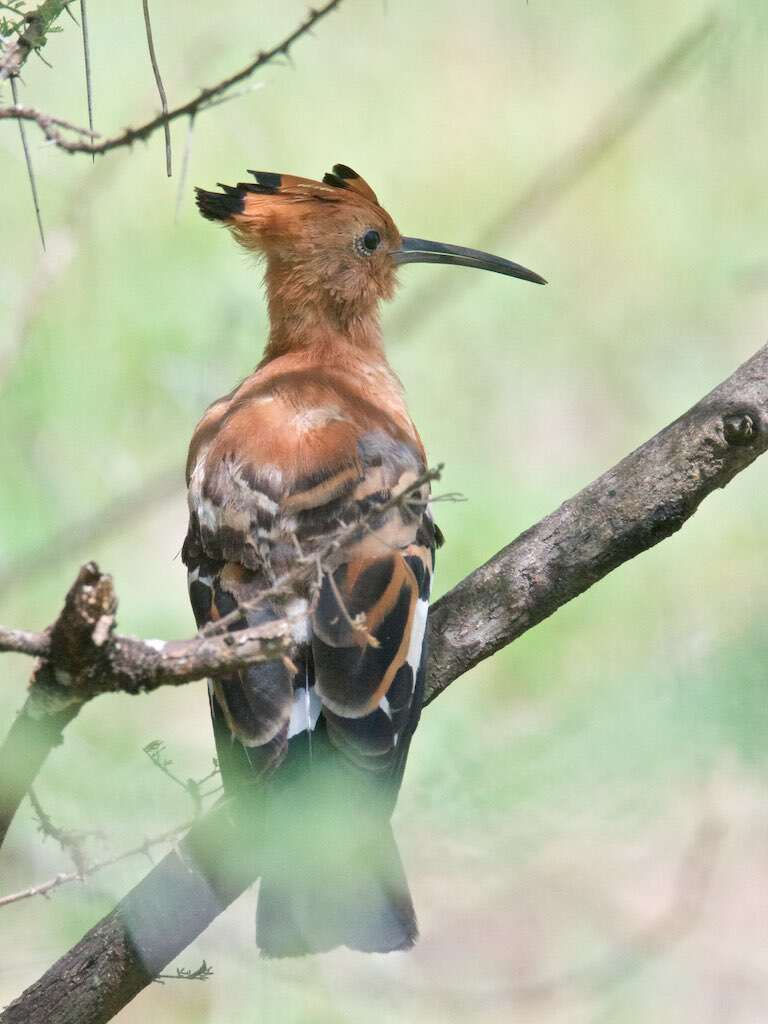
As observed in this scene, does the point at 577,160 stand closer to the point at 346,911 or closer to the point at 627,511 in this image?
the point at 627,511

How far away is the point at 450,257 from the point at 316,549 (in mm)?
1669

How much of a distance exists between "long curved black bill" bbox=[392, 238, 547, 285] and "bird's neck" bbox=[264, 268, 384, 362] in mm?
206

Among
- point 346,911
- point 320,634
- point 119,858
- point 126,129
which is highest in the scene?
point 126,129

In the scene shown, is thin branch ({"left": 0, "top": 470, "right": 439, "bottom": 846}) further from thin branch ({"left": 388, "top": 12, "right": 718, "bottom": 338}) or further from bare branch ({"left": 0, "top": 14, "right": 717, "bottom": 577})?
thin branch ({"left": 388, "top": 12, "right": 718, "bottom": 338})

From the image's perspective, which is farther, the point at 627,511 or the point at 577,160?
the point at 577,160

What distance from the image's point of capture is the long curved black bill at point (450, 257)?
3709 millimetres

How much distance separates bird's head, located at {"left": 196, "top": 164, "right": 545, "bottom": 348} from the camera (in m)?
3.52

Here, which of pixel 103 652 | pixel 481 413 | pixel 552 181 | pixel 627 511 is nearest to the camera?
pixel 103 652

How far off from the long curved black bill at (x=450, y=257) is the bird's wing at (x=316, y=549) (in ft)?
2.00

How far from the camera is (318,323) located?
353 centimetres

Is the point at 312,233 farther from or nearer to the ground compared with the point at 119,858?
farther from the ground

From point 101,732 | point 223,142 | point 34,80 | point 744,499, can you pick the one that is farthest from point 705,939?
point 34,80

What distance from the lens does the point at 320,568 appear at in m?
1.67

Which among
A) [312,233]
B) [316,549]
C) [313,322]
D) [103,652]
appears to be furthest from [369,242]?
[103,652]
